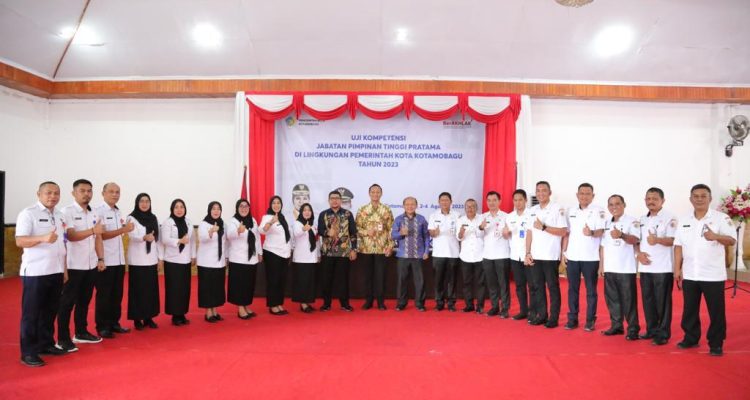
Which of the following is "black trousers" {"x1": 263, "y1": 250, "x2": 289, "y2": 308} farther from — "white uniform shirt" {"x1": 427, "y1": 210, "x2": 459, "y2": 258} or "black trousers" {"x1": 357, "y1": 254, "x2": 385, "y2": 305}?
"white uniform shirt" {"x1": 427, "y1": 210, "x2": 459, "y2": 258}

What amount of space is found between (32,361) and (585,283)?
4.21 meters

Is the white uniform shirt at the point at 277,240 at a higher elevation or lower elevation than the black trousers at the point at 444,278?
higher

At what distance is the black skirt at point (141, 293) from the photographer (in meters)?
4.17

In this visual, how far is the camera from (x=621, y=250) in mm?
4035

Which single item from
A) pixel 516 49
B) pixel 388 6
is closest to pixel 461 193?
pixel 516 49

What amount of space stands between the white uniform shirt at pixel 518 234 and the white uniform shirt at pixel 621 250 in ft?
2.38

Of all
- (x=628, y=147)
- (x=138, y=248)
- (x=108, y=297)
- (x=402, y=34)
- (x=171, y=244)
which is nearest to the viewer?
(x=108, y=297)

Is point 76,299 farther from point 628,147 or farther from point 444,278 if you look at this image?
point 628,147

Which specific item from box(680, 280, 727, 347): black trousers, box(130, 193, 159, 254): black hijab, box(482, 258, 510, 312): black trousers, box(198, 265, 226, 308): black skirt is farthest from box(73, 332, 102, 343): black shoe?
box(680, 280, 727, 347): black trousers

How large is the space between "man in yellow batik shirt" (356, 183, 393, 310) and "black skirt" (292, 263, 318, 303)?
1.95 feet

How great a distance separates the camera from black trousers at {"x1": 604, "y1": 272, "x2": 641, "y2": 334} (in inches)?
155

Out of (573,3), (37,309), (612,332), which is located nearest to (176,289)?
(37,309)

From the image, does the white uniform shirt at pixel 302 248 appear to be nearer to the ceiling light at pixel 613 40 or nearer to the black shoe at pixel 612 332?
the black shoe at pixel 612 332

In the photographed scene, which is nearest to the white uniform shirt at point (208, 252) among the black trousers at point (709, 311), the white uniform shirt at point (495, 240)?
the white uniform shirt at point (495, 240)
